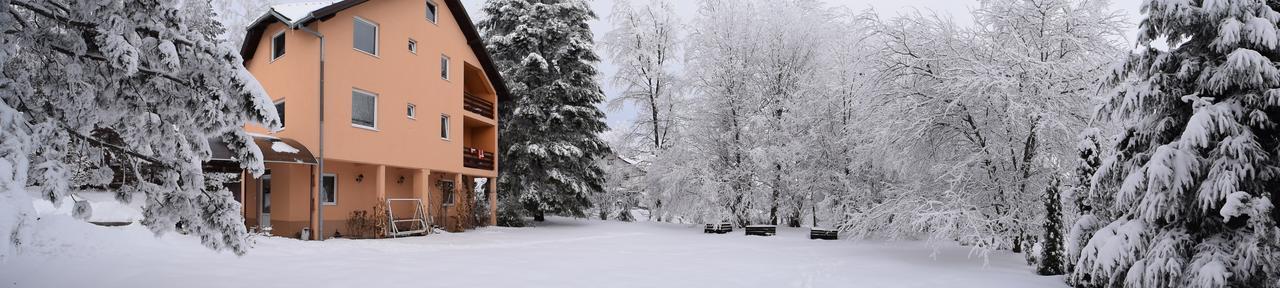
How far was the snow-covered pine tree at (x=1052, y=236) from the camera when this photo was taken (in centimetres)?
1175

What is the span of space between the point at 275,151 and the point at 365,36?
13.3 feet

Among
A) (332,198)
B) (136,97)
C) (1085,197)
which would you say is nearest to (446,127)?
(332,198)

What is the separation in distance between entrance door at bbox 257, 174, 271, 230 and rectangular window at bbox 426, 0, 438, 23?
6.17 meters

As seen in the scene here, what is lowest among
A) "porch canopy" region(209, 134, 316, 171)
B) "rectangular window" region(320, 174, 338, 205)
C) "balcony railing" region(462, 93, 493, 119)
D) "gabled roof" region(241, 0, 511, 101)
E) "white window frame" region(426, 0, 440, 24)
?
Result: "rectangular window" region(320, 174, 338, 205)

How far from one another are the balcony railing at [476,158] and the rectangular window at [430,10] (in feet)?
13.1

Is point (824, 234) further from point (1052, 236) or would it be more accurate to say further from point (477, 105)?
point (477, 105)

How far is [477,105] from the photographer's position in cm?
2366

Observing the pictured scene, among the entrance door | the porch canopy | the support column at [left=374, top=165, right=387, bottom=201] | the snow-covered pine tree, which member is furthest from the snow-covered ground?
the entrance door

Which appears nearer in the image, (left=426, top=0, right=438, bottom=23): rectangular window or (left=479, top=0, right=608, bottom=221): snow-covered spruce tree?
(left=426, top=0, right=438, bottom=23): rectangular window

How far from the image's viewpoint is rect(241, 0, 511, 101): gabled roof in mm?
16770

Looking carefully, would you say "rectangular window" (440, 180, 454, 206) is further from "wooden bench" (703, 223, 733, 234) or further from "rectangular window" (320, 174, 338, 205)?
"wooden bench" (703, 223, 733, 234)

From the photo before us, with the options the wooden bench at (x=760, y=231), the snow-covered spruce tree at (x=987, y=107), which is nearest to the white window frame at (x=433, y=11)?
the wooden bench at (x=760, y=231)

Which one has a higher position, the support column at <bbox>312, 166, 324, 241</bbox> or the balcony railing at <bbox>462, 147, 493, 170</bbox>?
the balcony railing at <bbox>462, 147, 493, 170</bbox>

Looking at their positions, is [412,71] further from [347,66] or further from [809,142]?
[809,142]
